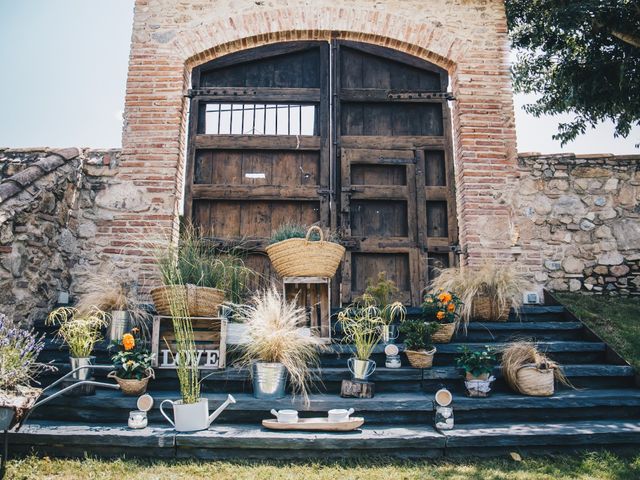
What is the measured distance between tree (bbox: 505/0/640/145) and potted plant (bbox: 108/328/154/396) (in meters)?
5.17

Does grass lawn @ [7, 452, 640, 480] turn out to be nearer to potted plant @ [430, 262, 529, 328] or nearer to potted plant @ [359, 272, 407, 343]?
potted plant @ [359, 272, 407, 343]

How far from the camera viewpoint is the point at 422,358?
12.8 feet

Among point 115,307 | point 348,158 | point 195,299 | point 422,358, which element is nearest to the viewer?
point 422,358

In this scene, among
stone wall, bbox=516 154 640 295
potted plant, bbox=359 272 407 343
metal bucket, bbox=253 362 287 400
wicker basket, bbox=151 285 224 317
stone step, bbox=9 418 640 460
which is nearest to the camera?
stone step, bbox=9 418 640 460

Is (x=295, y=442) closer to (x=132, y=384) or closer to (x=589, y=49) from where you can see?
(x=132, y=384)

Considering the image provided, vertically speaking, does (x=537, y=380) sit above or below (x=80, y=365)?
below

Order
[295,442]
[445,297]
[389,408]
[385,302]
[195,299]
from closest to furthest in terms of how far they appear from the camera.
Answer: [295,442], [389,408], [195,299], [445,297], [385,302]

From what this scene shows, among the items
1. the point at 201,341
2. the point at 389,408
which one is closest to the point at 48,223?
the point at 201,341

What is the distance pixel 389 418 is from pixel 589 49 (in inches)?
198

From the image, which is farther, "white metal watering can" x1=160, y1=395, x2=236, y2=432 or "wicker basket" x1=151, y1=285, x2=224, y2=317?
"wicker basket" x1=151, y1=285, x2=224, y2=317

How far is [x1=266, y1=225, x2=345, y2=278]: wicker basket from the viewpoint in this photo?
420cm

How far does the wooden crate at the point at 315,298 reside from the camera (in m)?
4.28

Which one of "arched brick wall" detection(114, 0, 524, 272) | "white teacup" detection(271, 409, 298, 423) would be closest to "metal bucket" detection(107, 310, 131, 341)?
"arched brick wall" detection(114, 0, 524, 272)

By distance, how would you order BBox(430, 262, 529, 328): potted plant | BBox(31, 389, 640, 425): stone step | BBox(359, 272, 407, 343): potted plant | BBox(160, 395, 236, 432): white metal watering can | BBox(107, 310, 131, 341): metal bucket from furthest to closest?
BBox(430, 262, 529, 328): potted plant
BBox(359, 272, 407, 343): potted plant
BBox(107, 310, 131, 341): metal bucket
BBox(31, 389, 640, 425): stone step
BBox(160, 395, 236, 432): white metal watering can
